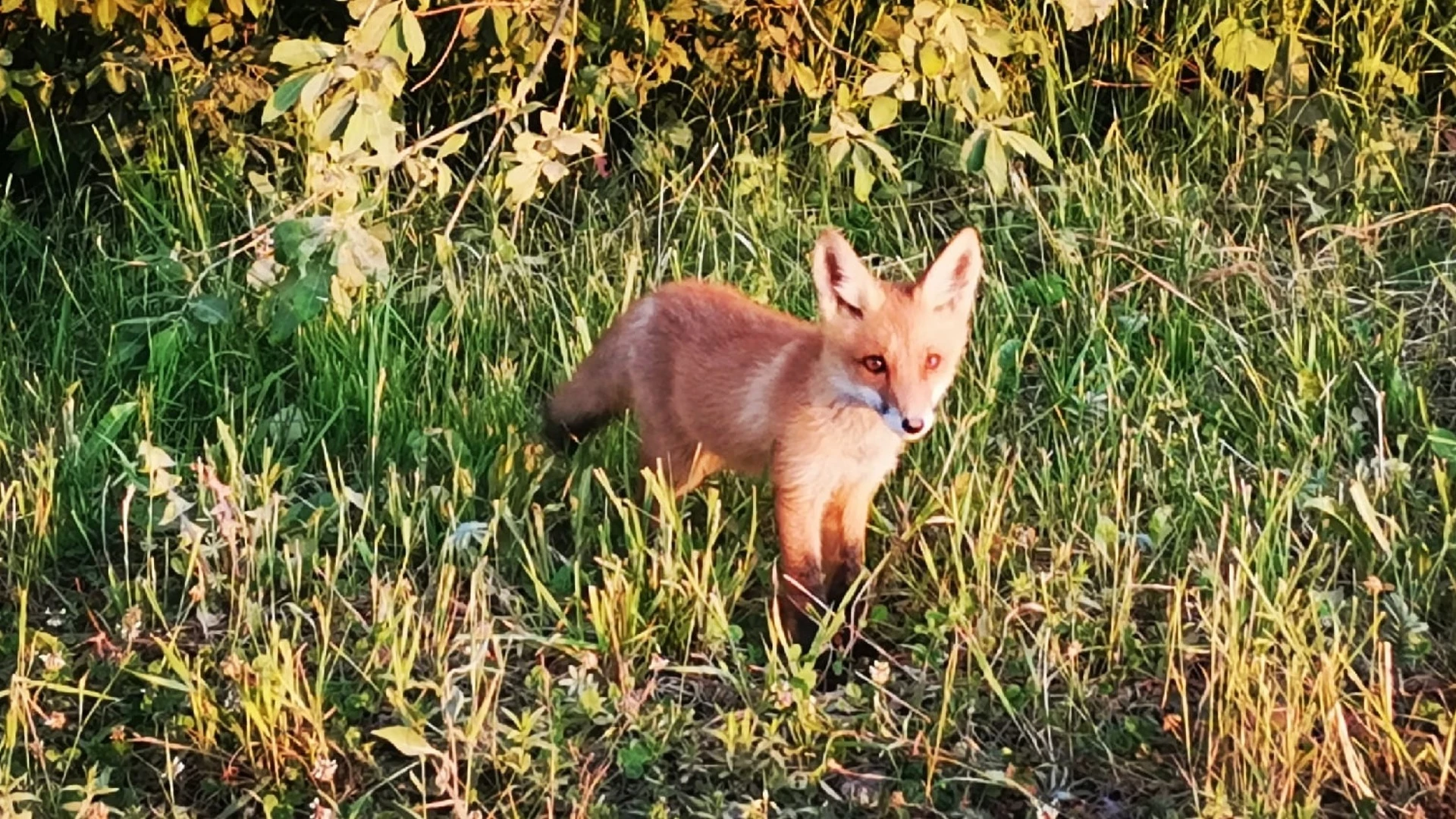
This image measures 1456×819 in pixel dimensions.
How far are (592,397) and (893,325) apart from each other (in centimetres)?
90

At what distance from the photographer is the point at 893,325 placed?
10.2 feet

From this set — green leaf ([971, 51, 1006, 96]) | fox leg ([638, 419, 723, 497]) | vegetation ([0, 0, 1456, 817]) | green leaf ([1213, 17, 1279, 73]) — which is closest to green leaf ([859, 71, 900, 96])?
vegetation ([0, 0, 1456, 817])

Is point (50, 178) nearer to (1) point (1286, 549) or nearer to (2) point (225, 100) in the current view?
(2) point (225, 100)

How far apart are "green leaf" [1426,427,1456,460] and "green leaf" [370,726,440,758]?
2241 millimetres

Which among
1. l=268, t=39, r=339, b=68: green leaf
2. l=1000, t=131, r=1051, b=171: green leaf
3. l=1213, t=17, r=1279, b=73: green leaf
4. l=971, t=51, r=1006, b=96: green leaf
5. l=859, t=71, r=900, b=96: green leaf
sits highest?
l=268, t=39, r=339, b=68: green leaf

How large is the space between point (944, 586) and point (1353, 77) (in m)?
3.12

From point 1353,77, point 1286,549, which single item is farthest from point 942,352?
point 1353,77

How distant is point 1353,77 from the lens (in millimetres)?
5254

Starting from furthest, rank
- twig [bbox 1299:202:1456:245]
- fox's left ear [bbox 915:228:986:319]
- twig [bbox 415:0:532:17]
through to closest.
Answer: twig [bbox 1299:202:1456:245]
twig [bbox 415:0:532:17]
fox's left ear [bbox 915:228:986:319]

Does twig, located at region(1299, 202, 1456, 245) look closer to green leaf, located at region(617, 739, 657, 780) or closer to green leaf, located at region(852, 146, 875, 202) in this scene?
green leaf, located at region(852, 146, 875, 202)

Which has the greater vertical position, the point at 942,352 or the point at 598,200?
the point at 942,352

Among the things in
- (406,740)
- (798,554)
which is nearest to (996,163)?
(798,554)

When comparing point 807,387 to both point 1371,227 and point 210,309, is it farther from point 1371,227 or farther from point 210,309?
point 1371,227

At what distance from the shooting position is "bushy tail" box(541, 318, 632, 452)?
3643mm
